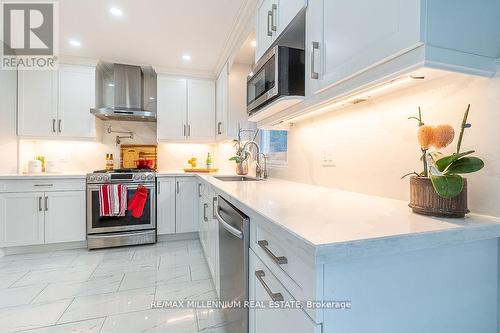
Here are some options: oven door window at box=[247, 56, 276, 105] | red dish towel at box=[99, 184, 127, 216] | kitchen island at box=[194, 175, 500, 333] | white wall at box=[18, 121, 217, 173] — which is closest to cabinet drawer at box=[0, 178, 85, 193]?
red dish towel at box=[99, 184, 127, 216]

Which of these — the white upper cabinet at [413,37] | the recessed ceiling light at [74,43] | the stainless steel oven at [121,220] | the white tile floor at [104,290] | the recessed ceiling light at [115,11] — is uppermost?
the recessed ceiling light at [115,11]

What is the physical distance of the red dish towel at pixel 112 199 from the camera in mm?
2904

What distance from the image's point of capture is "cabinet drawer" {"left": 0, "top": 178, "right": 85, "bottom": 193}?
2.73 m

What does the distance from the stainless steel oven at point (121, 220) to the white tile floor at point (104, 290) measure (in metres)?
0.15

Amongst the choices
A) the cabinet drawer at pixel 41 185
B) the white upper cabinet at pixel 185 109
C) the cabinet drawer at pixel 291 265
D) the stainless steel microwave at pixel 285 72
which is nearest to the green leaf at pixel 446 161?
the cabinet drawer at pixel 291 265

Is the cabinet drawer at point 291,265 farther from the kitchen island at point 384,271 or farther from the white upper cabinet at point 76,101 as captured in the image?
the white upper cabinet at point 76,101

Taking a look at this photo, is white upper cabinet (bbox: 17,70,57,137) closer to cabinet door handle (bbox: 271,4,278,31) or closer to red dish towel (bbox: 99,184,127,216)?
red dish towel (bbox: 99,184,127,216)

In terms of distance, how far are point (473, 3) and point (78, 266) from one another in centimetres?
334

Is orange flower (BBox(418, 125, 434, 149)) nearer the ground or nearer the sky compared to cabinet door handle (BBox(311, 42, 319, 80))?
nearer the ground

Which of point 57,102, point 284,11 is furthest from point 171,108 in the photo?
point 284,11

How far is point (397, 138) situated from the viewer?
1056 mm

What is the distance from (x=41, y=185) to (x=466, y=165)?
3740 millimetres

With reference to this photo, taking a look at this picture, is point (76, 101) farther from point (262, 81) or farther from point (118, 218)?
point (262, 81)

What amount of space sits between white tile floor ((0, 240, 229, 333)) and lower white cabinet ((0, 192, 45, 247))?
19 cm
